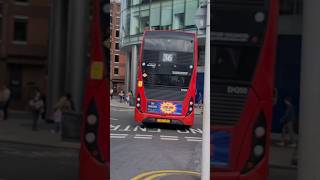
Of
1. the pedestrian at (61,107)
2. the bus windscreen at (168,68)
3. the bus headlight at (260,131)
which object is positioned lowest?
the bus headlight at (260,131)

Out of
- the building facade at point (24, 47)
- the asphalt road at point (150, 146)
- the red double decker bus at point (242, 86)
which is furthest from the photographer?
the red double decker bus at point (242, 86)

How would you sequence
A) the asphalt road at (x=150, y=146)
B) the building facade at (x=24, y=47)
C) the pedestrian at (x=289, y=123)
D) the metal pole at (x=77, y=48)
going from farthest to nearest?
the pedestrian at (x=289, y=123) → the asphalt road at (x=150, y=146) → the building facade at (x=24, y=47) → the metal pole at (x=77, y=48)

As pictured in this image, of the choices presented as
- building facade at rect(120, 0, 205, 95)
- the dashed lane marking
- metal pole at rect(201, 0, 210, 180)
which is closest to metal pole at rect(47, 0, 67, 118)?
building facade at rect(120, 0, 205, 95)

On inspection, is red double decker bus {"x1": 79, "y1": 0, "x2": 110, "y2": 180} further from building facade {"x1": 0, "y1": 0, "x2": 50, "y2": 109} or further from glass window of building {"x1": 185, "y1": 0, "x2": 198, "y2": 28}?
glass window of building {"x1": 185, "y1": 0, "x2": 198, "y2": 28}

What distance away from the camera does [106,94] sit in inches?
78.4

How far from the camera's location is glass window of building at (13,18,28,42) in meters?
1.93

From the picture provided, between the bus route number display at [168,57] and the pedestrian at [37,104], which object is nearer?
the pedestrian at [37,104]

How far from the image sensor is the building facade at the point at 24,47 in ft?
6.24

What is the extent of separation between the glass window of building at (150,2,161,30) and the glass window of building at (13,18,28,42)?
498mm

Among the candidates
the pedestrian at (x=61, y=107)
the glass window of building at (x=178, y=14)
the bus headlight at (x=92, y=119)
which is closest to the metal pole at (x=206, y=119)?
the glass window of building at (x=178, y=14)

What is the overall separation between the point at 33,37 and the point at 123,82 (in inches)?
15.6

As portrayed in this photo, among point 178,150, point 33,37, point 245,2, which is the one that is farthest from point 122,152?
point 245,2

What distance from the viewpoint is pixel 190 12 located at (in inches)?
80.1

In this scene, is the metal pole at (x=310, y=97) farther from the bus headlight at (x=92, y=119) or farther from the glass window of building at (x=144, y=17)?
the bus headlight at (x=92, y=119)
